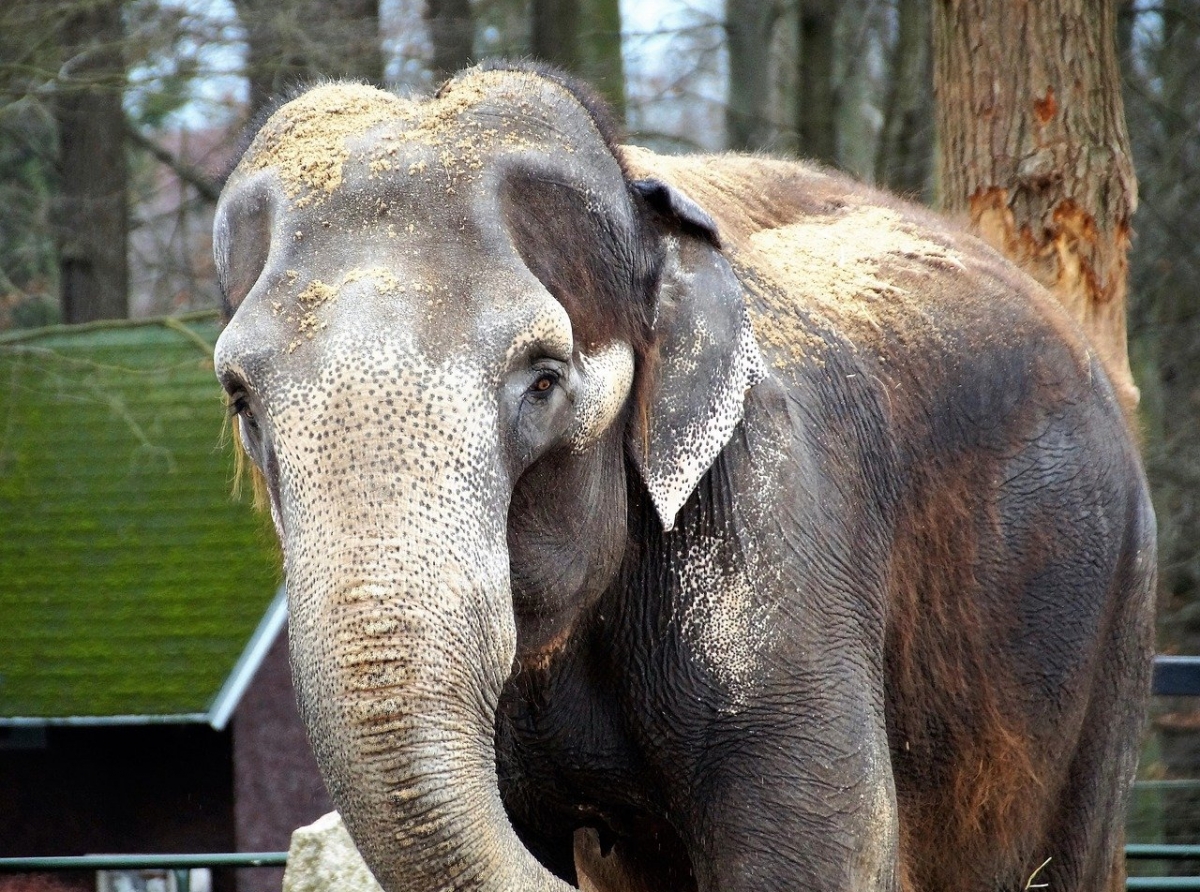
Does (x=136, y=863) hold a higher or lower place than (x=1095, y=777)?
lower

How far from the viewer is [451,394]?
8.52ft

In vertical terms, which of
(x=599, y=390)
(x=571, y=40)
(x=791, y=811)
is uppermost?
(x=599, y=390)

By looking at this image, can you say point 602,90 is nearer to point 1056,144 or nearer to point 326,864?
point 1056,144

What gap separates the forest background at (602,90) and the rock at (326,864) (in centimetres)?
455

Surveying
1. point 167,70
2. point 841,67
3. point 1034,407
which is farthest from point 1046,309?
point 841,67

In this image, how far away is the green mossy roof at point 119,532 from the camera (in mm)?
9352

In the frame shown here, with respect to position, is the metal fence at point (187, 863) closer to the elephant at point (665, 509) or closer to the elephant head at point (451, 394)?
the elephant at point (665, 509)

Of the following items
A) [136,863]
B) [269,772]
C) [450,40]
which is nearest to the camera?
[136,863]

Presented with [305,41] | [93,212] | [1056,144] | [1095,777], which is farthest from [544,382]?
[93,212]

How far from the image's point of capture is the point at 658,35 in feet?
46.9

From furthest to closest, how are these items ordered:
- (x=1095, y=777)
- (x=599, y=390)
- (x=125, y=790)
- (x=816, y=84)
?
(x=816, y=84)
(x=125, y=790)
(x=1095, y=777)
(x=599, y=390)

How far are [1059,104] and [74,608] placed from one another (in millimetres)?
6598

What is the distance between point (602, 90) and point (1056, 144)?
25.9 ft

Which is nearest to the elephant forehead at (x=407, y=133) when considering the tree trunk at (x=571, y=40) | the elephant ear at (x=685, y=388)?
the elephant ear at (x=685, y=388)
